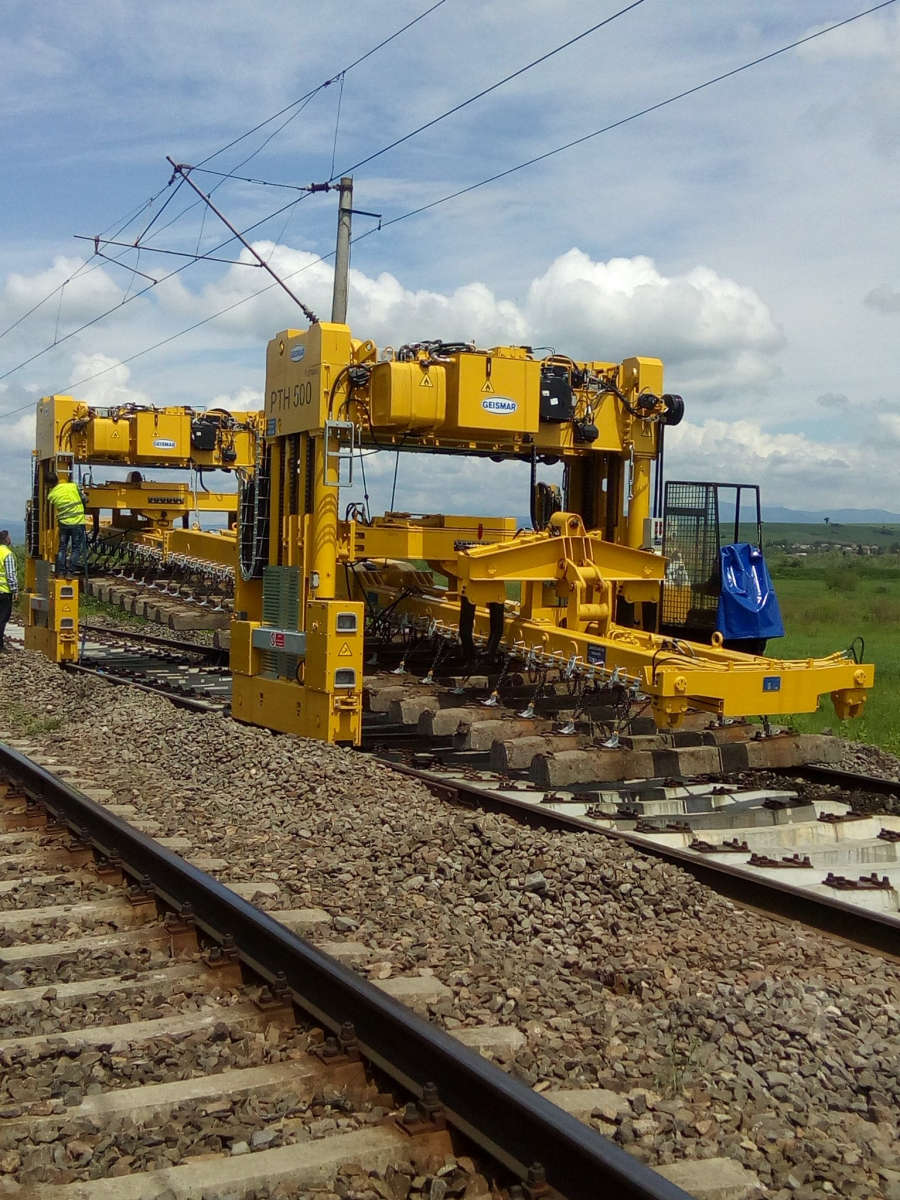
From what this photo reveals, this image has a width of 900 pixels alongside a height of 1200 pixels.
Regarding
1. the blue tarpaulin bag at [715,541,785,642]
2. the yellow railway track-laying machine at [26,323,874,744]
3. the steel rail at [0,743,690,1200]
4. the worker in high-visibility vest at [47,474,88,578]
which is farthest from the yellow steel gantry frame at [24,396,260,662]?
the steel rail at [0,743,690,1200]

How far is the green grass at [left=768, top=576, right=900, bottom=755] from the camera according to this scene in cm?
1358

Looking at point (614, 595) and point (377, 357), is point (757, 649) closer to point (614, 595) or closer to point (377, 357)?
point (614, 595)

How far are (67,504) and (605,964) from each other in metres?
13.2

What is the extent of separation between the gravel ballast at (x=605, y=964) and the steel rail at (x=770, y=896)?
16 centimetres

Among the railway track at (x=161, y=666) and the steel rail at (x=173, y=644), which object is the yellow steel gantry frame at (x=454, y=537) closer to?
the railway track at (x=161, y=666)

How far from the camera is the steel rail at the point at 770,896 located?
5.34 m

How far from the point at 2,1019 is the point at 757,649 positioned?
7849 millimetres

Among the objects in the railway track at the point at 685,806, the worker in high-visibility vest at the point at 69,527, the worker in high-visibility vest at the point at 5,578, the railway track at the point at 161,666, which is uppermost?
the worker in high-visibility vest at the point at 69,527

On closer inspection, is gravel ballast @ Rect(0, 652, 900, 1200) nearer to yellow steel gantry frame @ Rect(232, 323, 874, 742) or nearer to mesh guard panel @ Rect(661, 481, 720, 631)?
yellow steel gantry frame @ Rect(232, 323, 874, 742)

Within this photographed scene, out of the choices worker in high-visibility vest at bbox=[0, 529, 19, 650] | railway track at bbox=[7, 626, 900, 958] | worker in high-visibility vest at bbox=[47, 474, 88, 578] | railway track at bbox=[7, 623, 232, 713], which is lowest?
railway track at bbox=[7, 623, 232, 713]

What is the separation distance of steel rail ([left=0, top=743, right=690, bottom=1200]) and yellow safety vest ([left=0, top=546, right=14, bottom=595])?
41.1 feet

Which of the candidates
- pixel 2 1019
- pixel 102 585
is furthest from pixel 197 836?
pixel 102 585

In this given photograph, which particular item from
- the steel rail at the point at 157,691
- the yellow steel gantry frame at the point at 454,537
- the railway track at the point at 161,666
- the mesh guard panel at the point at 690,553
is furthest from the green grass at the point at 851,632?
the railway track at the point at 161,666

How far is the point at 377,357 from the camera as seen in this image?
9.87 metres
